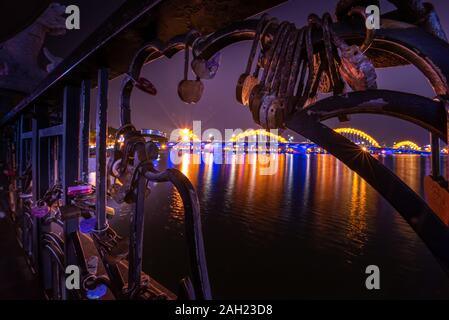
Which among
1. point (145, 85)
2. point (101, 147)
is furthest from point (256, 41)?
point (101, 147)

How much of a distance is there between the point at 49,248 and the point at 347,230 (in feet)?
78.4

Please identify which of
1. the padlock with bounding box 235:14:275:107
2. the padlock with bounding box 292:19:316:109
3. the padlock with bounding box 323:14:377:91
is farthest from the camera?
the padlock with bounding box 235:14:275:107

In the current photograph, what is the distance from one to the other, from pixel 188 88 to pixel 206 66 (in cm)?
16

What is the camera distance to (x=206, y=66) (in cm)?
130

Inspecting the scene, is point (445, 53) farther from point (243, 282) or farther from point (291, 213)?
point (291, 213)

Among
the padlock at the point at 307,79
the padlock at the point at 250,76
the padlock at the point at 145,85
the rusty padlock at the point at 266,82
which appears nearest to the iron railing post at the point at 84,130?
the padlock at the point at 145,85

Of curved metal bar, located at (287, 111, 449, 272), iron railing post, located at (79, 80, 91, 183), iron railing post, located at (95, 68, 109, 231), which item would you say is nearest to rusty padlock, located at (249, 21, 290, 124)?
curved metal bar, located at (287, 111, 449, 272)

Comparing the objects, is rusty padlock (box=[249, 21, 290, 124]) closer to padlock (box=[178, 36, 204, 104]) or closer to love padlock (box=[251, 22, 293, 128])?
love padlock (box=[251, 22, 293, 128])

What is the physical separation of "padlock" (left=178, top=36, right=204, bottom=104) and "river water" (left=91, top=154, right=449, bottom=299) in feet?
44.2

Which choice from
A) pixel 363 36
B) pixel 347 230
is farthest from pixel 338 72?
pixel 347 230

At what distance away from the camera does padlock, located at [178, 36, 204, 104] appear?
52.6 inches

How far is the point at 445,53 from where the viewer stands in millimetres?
722

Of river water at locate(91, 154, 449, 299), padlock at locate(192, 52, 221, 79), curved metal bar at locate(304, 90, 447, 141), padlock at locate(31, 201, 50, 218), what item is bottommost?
river water at locate(91, 154, 449, 299)

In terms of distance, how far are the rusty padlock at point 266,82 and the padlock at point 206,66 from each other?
0.42 meters
